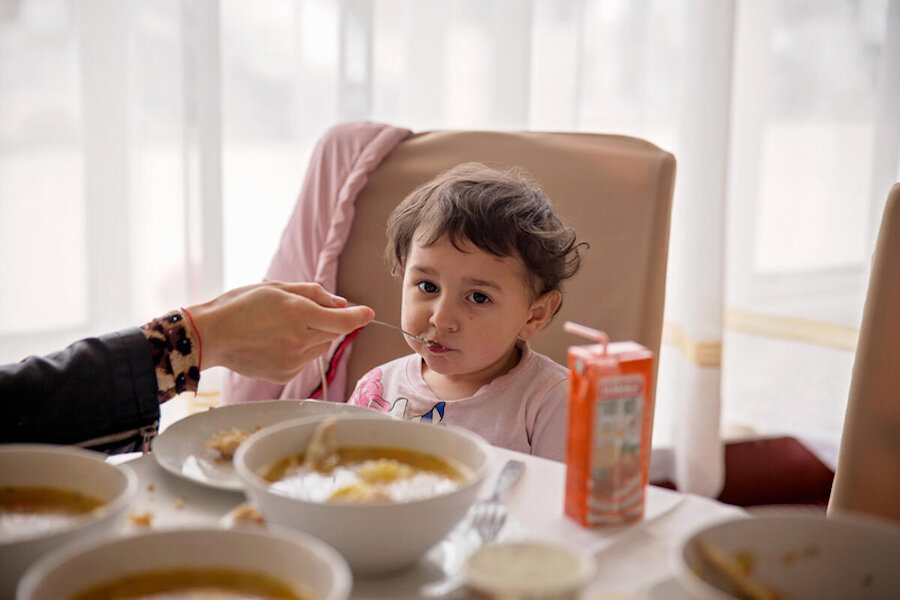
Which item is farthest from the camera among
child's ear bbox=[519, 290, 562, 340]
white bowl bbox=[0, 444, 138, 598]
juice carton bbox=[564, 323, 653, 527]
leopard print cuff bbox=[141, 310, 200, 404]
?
child's ear bbox=[519, 290, 562, 340]

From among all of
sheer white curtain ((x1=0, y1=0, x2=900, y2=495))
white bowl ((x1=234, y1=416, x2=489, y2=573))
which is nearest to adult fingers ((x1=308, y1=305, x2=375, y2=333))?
white bowl ((x1=234, y1=416, x2=489, y2=573))

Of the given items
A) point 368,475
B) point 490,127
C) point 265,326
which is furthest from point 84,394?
point 490,127

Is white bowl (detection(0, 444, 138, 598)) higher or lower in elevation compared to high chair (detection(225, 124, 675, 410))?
lower

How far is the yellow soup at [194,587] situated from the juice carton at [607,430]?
0.99ft

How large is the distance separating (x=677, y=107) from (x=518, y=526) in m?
1.89

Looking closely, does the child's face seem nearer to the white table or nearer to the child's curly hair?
the child's curly hair

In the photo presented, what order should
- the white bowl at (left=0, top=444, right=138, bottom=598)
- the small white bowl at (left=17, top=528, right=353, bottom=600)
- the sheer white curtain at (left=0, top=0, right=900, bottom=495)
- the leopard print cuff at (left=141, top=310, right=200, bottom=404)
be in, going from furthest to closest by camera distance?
the sheer white curtain at (left=0, top=0, right=900, bottom=495) < the leopard print cuff at (left=141, top=310, right=200, bottom=404) < the white bowl at (left=0, top=444, right=138, bottom=598) < the small white bowl at (left=17, top=528, right=353, bottom=600)

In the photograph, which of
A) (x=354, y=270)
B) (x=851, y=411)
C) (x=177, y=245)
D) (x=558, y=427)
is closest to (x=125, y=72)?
(x=177, y=245)

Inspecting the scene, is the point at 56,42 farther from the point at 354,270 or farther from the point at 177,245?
the point at 354,270

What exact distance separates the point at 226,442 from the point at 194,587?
0.36 m

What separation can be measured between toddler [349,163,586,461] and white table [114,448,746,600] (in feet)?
1.25

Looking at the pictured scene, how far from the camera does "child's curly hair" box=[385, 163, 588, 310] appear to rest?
1.36 meters

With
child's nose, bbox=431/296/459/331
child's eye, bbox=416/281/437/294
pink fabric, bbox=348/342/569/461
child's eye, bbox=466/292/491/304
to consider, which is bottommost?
pink fabric, bbox=348/342/569/461

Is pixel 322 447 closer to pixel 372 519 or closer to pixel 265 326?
pixel 372 519
